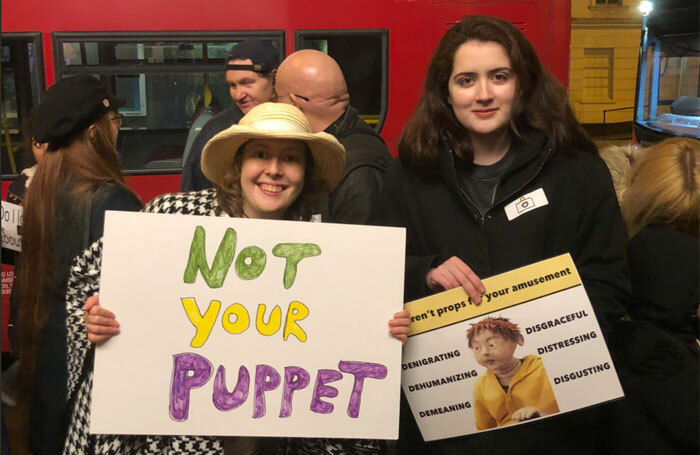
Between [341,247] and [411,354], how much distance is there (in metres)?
0.35

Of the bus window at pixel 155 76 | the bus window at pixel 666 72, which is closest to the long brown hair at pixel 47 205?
the bus window at pixel 155 76

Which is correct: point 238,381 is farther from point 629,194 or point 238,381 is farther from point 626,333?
point 629,194

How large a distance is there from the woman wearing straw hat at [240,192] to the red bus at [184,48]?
2.51 metres

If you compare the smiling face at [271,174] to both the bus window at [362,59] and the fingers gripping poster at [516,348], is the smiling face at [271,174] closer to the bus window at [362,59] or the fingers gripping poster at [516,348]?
the fingers gripping poster at [516,348]

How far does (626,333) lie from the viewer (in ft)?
7.33

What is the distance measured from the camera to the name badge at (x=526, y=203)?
78.2 inches

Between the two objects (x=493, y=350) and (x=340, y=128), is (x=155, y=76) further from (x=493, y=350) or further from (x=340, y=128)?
(x=493, y=350)

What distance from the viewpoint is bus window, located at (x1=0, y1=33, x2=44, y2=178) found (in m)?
4.36

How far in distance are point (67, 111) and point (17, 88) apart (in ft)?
7.07

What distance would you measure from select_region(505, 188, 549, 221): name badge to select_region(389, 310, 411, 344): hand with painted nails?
1.24 ft

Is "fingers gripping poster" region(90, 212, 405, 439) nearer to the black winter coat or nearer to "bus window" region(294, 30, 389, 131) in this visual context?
the black winter coat

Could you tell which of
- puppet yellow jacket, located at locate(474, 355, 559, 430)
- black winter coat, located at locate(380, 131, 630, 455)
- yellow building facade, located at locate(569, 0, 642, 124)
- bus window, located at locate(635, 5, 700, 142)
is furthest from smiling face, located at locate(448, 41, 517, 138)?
yellow building facade, located at locate(569, 0, 642, 124)

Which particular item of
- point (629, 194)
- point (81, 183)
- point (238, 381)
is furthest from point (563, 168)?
point (81, 183)

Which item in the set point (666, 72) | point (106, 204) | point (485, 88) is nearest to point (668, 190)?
point (485, 88)
